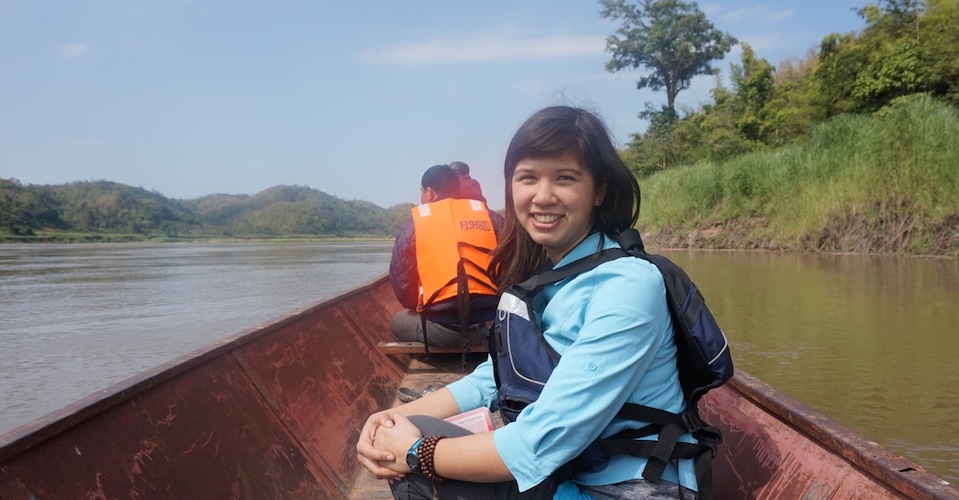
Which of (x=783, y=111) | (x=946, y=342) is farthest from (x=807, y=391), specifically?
(x=783, y=111)

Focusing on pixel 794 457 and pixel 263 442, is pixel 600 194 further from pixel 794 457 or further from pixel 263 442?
pixel 263 442

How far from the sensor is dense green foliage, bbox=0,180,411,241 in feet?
237

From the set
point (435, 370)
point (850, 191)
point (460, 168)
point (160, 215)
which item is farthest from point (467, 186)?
point (160, 215)

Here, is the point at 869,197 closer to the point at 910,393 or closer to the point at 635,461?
the point at 910,393

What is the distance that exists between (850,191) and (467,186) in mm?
12669

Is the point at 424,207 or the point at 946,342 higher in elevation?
the point at 424,207

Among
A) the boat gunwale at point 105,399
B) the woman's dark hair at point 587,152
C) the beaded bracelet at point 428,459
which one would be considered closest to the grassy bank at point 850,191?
the woman's dark hair at point 587,152

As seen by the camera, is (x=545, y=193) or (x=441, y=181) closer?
(x=545, y=193)

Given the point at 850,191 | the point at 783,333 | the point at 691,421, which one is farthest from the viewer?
the point at 850,191

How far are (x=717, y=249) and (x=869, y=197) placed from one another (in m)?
6.07

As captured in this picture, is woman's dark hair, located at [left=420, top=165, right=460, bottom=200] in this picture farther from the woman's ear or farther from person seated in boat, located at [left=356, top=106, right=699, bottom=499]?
the woman's ear

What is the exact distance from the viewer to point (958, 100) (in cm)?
1620

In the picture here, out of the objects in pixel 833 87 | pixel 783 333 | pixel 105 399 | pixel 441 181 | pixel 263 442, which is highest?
pixel 833 87

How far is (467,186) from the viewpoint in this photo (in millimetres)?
4008
